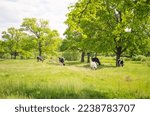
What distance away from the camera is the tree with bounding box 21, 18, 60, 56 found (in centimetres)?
1200

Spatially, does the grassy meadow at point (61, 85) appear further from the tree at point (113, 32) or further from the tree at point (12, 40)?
the tree at point (113, 32)

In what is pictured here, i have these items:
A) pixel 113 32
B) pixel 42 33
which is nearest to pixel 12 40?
pixel 42 33

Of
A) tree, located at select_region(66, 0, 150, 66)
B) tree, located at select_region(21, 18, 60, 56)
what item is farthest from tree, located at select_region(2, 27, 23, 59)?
tree, located at select_region(66, 0, 150, 66)

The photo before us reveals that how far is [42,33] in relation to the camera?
512 inches

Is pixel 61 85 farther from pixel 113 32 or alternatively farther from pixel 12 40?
pixel 113 32

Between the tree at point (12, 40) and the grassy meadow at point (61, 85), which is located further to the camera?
the tree at point (12, 40)

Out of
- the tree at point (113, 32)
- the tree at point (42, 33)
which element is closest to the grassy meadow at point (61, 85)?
the tree at point (42, 33)

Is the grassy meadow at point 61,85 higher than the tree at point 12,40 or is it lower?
lower

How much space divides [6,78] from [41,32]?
273cm

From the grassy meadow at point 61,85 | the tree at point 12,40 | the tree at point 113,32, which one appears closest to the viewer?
the grassy meadow at point 61,85

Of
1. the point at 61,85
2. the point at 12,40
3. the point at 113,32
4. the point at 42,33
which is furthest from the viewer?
the point at 113,32

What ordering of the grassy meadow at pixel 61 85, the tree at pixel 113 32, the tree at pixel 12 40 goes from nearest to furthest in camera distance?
the grassy meadow at pixel 61 85, the tree at pixel 12 40, the tree at pixel 113 32

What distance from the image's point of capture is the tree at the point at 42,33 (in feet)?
39.4

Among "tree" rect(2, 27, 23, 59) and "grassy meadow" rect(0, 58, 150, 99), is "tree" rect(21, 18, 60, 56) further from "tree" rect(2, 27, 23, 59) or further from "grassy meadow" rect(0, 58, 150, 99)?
"grassy meadow" rect(0, 58, 150, 99)
